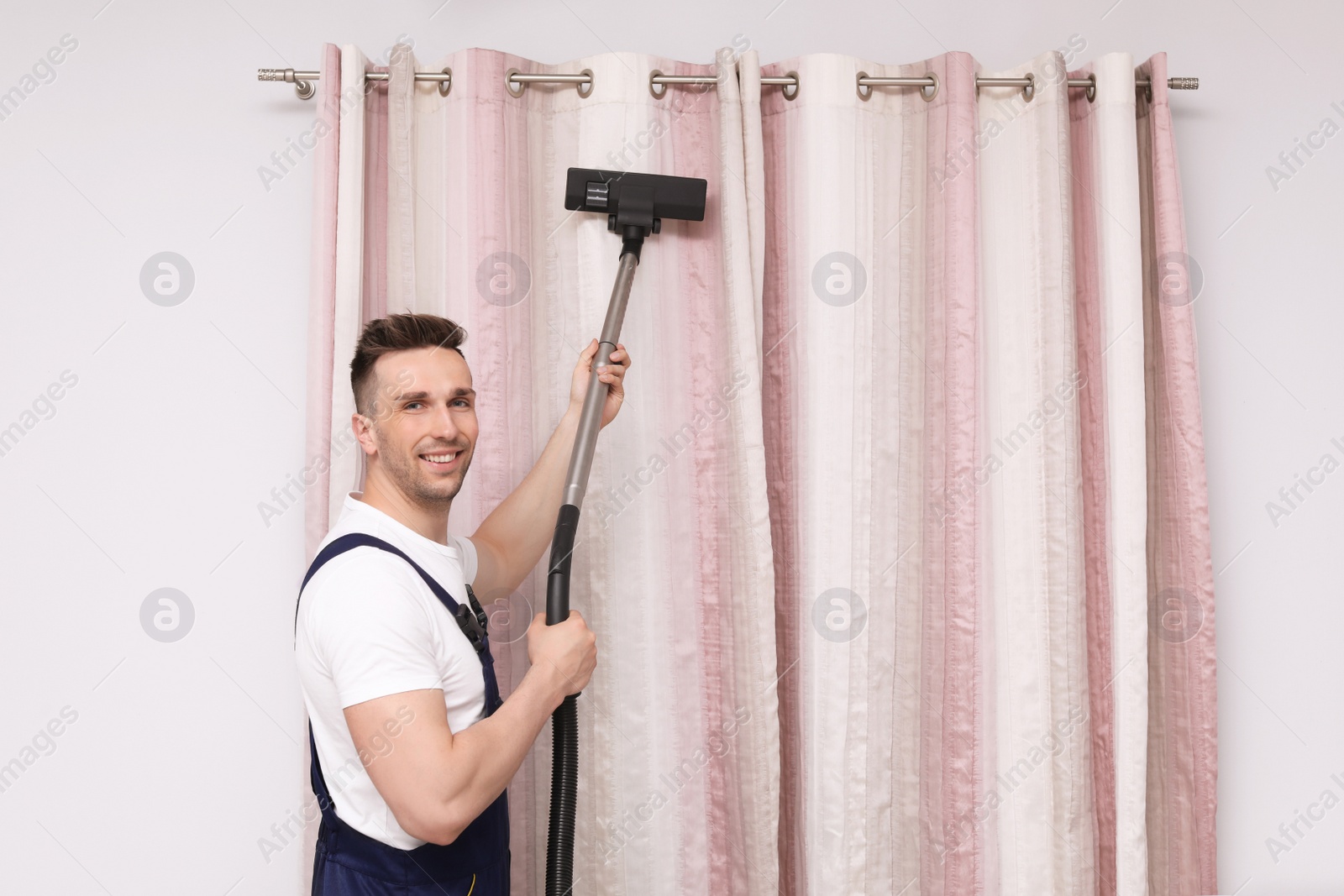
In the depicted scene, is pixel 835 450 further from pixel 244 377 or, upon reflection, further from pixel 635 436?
pixel 244 377

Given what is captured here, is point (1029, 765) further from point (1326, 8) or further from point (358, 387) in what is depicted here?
point (1326, 8)

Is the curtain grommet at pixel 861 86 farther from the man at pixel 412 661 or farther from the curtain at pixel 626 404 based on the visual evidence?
the man at pixel 412 661

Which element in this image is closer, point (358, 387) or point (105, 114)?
point (358, 387)

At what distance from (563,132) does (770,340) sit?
52 cm

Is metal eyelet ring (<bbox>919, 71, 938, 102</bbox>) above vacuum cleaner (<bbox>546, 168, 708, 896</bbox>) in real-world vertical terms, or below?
above

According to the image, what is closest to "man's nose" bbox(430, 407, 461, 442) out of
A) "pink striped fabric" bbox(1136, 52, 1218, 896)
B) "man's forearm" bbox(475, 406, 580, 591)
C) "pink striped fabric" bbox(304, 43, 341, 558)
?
"man's forearm" bbox(475, 406, 580, 591)

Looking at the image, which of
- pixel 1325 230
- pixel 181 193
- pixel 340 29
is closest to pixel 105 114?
pixel 181 193

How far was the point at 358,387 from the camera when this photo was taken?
1275mm

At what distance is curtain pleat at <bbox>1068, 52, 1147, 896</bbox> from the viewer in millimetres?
1498

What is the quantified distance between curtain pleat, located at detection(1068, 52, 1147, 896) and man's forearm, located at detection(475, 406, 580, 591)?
0.92m

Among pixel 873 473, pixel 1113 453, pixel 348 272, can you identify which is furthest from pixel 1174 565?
pixel 348 272

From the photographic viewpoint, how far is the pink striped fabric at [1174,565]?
60.4 inches

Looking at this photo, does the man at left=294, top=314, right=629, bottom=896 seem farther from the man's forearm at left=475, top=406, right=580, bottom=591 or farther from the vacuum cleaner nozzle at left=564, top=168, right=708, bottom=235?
the vacuum cleaner nozzle at left=564, top=168, right=708, bottom=235

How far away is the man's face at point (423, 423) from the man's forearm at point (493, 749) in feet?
0.97
